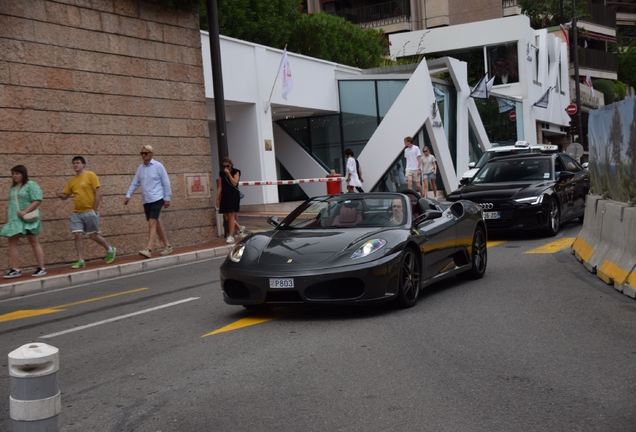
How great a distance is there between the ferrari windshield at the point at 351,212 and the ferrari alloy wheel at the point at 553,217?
6.28 metres

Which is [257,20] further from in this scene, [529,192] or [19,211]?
[19,211]

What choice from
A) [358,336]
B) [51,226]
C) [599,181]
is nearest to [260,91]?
[51,226]

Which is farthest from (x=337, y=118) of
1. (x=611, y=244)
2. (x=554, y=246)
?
(x=611, y=244)

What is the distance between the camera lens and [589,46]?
70125mm

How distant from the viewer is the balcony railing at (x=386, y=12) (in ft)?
198

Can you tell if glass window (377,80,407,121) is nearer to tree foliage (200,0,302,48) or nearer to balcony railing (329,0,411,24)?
tree foliage (200,0,302,48)

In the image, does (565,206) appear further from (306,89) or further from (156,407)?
(306,89)

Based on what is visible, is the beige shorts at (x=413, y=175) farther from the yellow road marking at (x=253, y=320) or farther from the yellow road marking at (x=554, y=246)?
the yellow road marking at (x=253, y=320)

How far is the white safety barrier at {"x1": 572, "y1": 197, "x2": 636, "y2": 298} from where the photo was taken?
8828 millimetres

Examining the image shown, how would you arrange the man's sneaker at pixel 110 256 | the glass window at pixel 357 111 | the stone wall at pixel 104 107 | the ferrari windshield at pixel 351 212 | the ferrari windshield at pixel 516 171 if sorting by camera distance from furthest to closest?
1. the glass window at pixel 357 111
2. the ferrari windshield at pixel 516 171
3. the man's sneaker at pixel 110 256
4. the stone wall at pixel 104 107
5. the ferrari windshield at pixel 351 212

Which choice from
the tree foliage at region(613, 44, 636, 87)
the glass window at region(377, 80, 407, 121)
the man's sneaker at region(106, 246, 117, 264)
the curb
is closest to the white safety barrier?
the curb

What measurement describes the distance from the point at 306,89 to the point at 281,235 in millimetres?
19633

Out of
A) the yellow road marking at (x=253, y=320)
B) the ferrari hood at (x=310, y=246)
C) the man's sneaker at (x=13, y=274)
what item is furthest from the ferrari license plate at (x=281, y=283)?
the man's sneaker at (x=13, y=274)

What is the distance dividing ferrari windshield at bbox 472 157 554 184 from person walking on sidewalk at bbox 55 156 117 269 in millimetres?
7222
